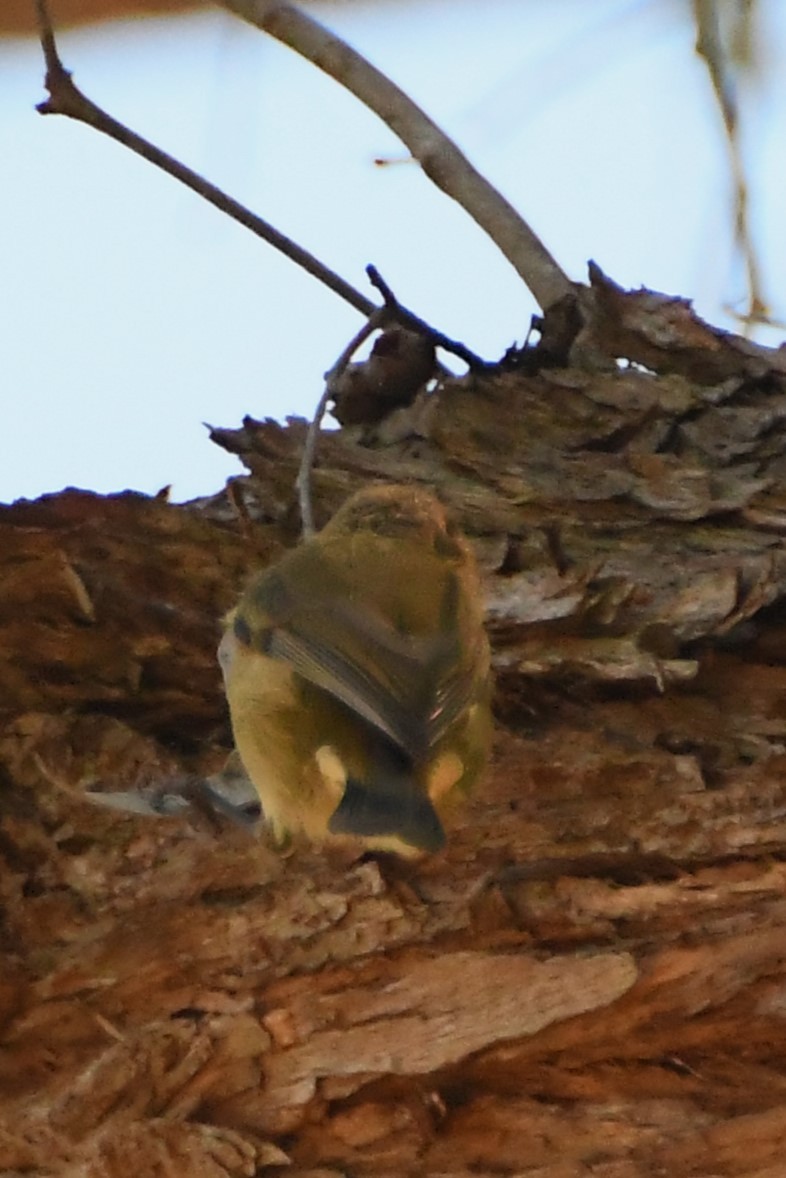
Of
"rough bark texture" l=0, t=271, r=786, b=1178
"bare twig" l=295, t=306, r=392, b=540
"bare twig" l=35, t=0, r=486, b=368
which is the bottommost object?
"rough bark texture" l=0, t=271, r=786, b=1178

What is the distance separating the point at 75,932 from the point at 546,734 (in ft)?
2.01

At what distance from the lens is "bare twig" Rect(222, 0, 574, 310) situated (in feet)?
7.64

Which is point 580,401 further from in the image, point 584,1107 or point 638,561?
point 584,1107

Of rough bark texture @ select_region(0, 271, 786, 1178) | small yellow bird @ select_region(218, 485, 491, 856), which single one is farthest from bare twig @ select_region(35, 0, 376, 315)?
small yellow bird @ select_region(218, 485, 491, 856)

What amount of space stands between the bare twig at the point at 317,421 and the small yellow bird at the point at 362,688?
17 centimetres

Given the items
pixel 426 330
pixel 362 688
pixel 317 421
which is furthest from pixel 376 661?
pixel 426 330

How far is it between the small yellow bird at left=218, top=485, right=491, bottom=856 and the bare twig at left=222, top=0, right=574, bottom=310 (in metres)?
A: 0.89

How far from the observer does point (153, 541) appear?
5.67 feet

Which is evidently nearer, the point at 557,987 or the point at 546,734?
the point at 557,987

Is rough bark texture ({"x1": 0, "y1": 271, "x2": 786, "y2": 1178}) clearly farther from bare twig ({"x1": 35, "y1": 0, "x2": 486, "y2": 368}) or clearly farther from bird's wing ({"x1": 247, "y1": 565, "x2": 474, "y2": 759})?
bare twig ({"x1": 35, "y1": 0, "x2": 486, "y2": 368})

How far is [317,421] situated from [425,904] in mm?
705

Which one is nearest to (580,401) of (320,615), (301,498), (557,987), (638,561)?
(638,561)

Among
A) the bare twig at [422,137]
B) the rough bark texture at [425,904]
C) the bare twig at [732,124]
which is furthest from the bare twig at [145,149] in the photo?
the bare twig at [732,124]

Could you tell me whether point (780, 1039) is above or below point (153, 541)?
below
